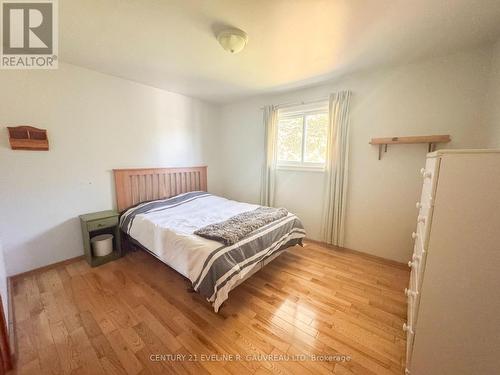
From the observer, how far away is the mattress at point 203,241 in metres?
1.66

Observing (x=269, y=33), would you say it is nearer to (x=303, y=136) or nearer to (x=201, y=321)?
(x=303, y=136)

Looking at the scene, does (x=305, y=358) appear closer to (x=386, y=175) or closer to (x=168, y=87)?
(x=386, y=175)

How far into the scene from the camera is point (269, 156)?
353 cm

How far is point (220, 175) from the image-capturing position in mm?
4500

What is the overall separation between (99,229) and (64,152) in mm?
1044

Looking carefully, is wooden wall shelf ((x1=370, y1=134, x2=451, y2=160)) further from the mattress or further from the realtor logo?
the realtor logo

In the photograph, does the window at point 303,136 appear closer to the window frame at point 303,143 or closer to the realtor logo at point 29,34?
the window frame at point 303,143

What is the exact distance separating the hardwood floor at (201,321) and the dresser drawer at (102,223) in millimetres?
500

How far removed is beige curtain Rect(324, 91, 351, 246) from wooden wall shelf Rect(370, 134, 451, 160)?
0.39 meters

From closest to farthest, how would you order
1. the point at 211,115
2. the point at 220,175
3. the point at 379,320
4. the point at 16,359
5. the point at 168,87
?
the point at 16,359, the point at 379,320, the point at 168,87, the point at 211,115, the point at 220,175

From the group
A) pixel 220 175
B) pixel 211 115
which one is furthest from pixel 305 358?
pixel 211 115

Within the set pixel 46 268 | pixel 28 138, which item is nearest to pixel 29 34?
pixel 28 138

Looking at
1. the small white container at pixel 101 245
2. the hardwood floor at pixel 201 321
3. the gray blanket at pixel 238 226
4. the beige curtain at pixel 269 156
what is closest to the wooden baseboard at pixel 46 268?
the hardwood floor at pixel 201 321

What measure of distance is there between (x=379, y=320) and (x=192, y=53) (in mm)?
3184
